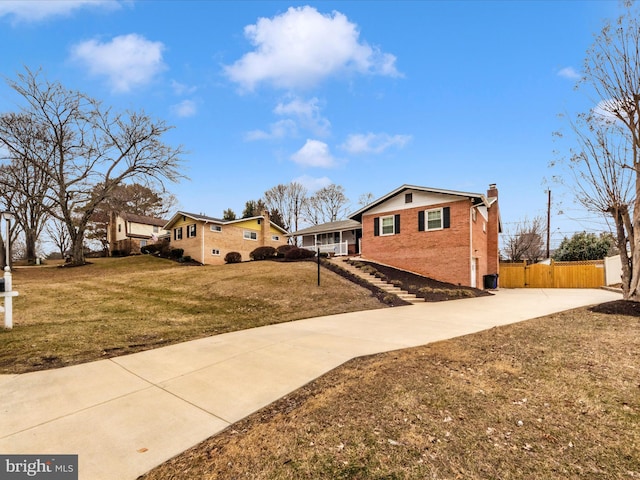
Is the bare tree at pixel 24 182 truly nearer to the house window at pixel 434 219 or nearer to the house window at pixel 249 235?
the house window at pixel 249 235

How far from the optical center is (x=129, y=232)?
38.0m

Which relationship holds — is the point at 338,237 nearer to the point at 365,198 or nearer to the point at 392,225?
the point at 392,225

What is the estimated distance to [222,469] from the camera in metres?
2.43

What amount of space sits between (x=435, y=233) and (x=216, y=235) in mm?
19081

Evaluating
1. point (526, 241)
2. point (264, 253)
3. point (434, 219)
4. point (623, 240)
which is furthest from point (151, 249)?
point (526, 241)

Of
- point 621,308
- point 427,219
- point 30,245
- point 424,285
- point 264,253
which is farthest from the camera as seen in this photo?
point 30,245

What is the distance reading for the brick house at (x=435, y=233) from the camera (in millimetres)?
16891

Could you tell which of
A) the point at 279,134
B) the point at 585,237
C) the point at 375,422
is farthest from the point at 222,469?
the point at 585,237

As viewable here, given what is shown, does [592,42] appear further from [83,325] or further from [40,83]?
[40,83]

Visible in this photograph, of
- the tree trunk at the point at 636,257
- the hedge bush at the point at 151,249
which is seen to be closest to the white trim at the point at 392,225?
the tree trunk at the point at 636,257

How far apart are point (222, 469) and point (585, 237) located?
113 ft

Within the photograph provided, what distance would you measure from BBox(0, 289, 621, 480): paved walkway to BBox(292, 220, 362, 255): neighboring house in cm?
2006

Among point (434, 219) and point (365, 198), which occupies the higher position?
point (365, 198)

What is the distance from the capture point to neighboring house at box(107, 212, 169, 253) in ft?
122
